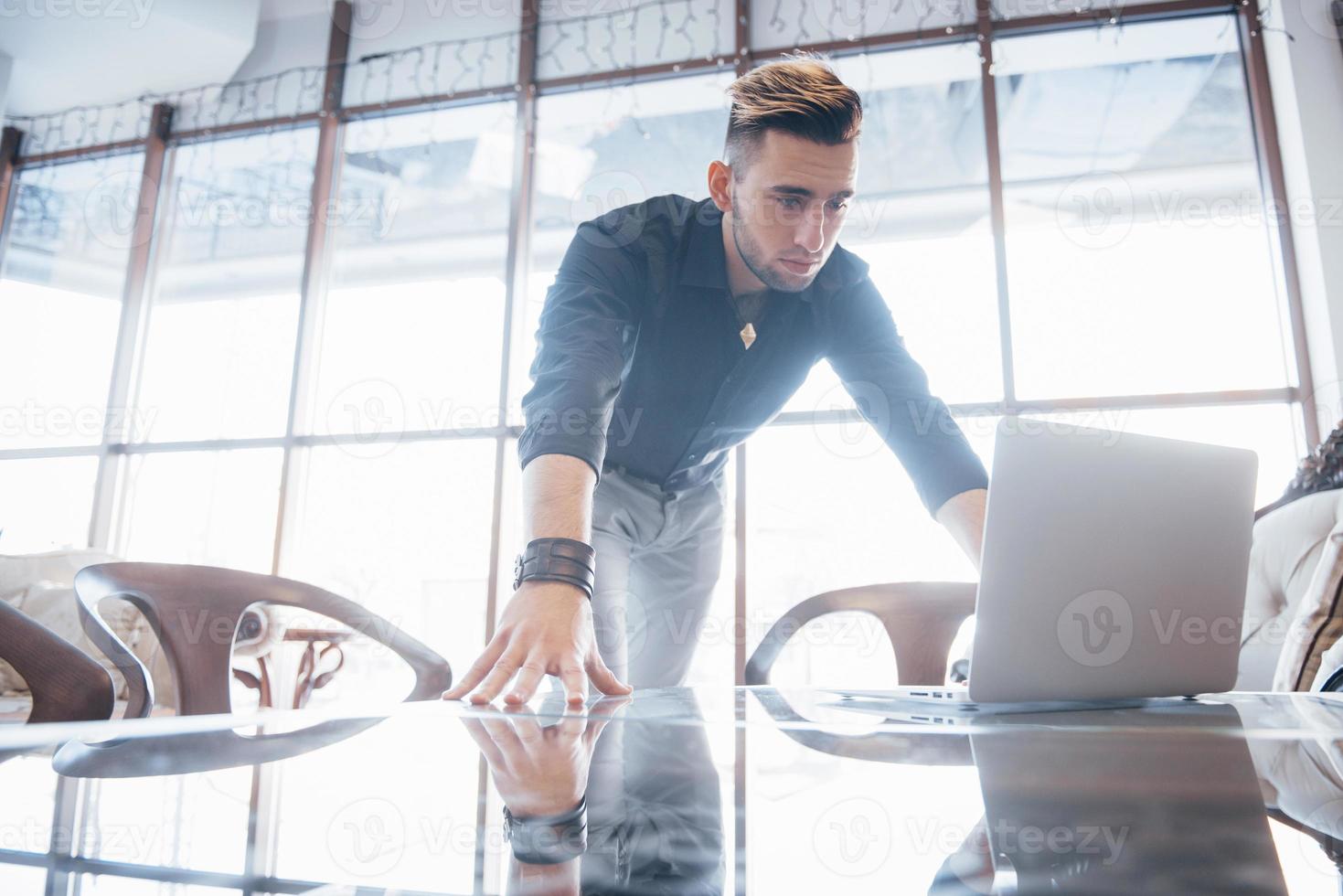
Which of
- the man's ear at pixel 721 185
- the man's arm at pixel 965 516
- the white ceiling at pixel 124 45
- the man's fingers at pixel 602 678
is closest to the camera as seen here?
the man's fingers at pixel 602 678

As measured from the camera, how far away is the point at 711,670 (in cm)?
403

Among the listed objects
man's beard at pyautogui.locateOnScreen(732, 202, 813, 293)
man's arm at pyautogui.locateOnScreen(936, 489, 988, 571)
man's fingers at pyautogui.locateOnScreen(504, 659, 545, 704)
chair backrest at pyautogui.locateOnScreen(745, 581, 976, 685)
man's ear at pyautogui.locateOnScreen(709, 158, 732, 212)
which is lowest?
man's fingers at pyautogui.locateOnScreen(504, 659, 545, 704)

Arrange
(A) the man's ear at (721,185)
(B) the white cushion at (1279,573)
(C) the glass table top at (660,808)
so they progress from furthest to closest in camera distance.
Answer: (B) the white cushion at (1279,573) < (A) the man's ear at (721,185) < (C) the glass table top at (660,808)

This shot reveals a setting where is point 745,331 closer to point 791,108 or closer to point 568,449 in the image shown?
point 791,108

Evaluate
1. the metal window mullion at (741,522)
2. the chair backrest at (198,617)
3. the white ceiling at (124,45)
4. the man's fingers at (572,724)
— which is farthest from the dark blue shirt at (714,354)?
the white ceiling at (124,45)

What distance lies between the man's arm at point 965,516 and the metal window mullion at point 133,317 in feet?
16.0

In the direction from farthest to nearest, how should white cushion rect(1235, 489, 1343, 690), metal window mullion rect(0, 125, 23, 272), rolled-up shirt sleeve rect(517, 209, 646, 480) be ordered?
metal window mullion rect(0, 125, 23, 272) < white cushion rect(1235, 489, 1343, 690) < rolled-up shirt sleeve rect(517, 209, 646, 480)

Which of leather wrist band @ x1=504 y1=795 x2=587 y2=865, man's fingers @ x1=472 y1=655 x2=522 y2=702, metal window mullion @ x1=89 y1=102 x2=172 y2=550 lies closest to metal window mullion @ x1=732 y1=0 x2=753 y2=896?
man's fingers @ x1=472 y1=655 x2=522 y2=702

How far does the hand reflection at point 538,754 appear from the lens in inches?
12.9

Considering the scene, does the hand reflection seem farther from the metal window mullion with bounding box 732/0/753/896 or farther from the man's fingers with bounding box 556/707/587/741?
the metal window mullion with bounding box 732/0/753/896

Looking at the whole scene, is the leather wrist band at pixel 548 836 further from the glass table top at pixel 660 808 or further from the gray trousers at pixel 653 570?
the gray trousers at pixel 653 570

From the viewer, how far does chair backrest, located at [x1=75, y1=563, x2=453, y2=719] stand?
3.69 ft

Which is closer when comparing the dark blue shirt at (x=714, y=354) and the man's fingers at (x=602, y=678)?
the man's fingers at (x=602, y=678)

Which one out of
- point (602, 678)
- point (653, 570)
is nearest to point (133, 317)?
point (653, 570)
